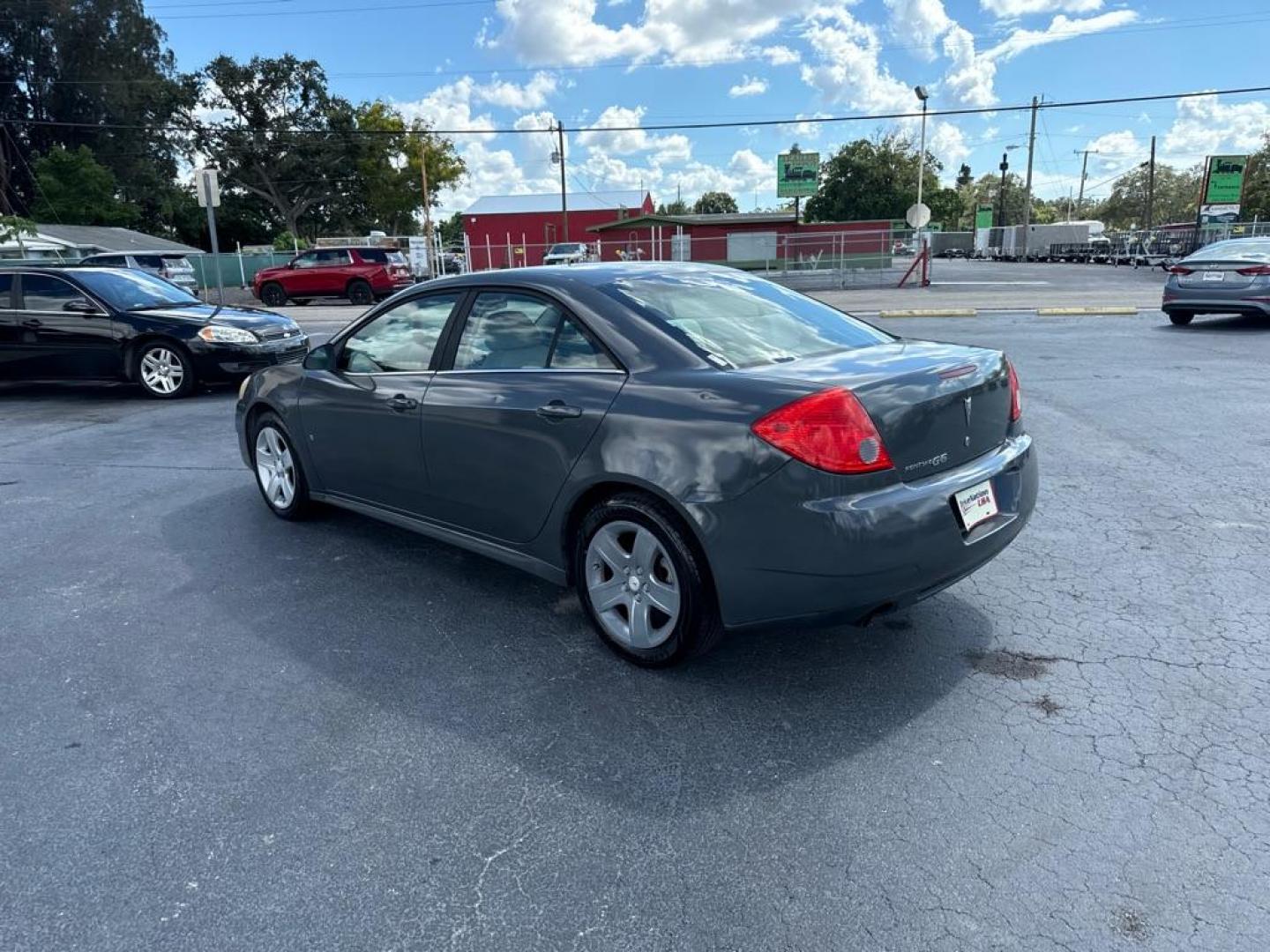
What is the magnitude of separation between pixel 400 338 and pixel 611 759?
2.52m

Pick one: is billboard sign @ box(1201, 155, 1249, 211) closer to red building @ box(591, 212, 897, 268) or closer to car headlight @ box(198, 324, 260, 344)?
red building @ box(591, 212, 897, 268)

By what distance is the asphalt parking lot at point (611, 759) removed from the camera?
213cm

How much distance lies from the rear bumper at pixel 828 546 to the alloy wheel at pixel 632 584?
27 cm

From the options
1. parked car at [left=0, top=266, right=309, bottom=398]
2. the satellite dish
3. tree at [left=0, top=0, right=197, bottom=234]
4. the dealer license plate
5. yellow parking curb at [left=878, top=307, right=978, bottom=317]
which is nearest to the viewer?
the dealer license plate

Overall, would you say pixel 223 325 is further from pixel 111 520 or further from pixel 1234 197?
pixel 1234 197

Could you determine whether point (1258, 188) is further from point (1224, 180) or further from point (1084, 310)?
point (1084, 310)

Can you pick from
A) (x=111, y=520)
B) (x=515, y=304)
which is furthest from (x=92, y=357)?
(x=515, y=304)

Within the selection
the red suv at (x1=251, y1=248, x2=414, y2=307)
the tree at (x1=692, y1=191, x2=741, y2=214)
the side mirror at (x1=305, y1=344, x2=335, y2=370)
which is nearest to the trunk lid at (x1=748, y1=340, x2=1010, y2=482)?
the side mirror at (x1=305, y1=344, x2=335, y2=370)

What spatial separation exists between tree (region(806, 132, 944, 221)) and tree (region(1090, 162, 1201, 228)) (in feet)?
135

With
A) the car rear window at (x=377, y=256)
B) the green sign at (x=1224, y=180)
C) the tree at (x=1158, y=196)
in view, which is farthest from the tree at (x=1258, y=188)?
the car rear window at (x=377, y=256)

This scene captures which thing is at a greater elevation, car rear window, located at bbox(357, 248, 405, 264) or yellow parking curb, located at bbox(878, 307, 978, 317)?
car rear window, located at bbox(357, 248, 405, 264)

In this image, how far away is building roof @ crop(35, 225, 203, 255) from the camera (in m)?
41.8

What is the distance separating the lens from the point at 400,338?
4348 millimetres

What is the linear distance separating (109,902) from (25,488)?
518 cm
